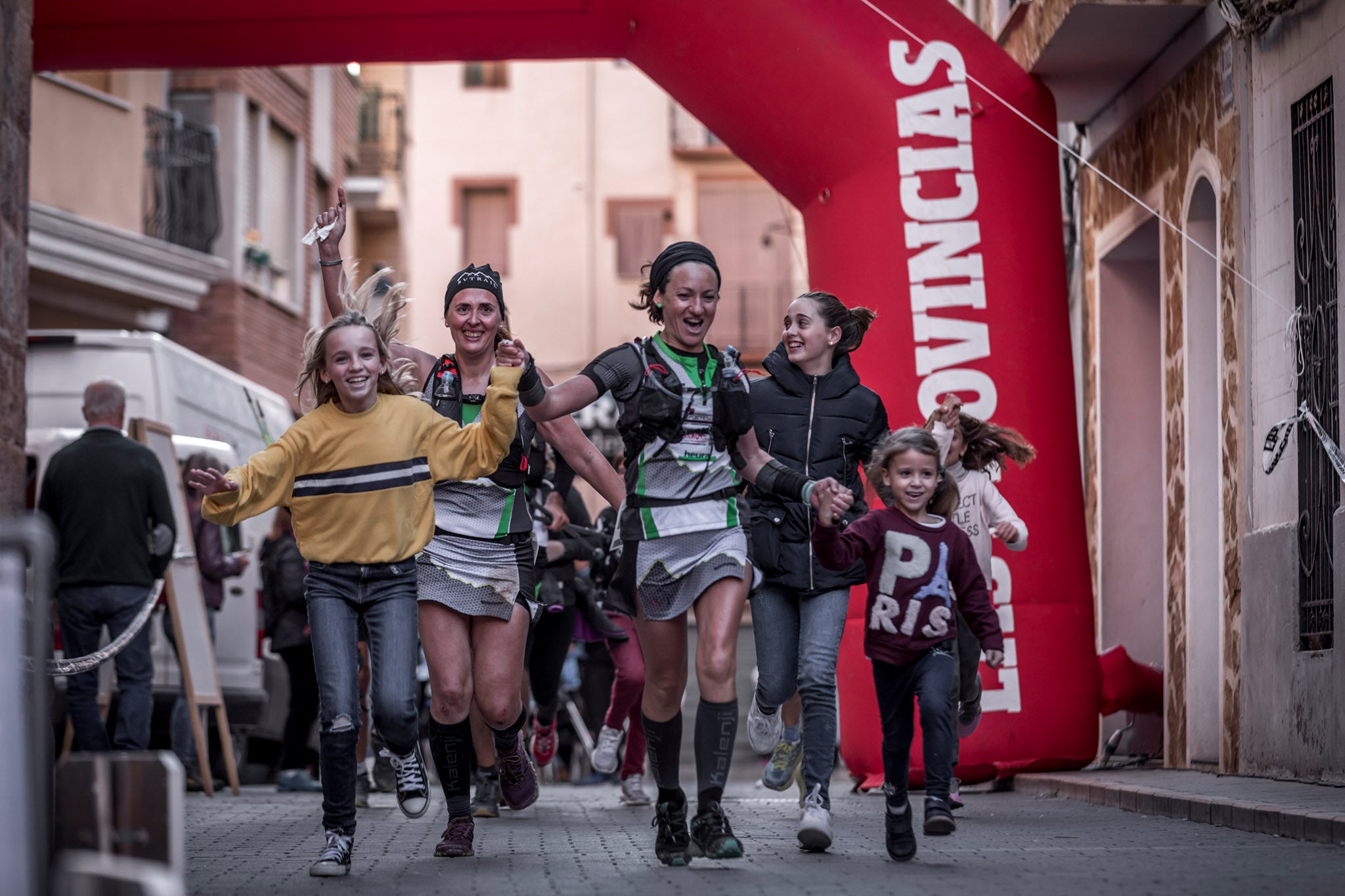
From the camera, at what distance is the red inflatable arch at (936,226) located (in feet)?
34.5

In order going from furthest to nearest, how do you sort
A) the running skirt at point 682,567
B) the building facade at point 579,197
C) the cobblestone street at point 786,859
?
1. the building facade at point 579,197
2. the running skirt at point 682,567
3. the cobblestone street at point 786,859

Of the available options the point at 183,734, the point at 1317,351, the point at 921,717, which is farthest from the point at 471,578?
the point at 183,734

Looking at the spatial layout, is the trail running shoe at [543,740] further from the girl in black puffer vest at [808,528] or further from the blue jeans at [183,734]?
the girl in black puffer vest at [808,528]

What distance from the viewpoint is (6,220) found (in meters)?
7.52

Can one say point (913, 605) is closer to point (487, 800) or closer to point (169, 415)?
point (487, 800)

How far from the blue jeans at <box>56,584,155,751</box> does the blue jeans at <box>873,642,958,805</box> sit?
17.2 feet

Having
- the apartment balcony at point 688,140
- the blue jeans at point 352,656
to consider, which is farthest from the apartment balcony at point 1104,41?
the apartment balcony at point 688,140

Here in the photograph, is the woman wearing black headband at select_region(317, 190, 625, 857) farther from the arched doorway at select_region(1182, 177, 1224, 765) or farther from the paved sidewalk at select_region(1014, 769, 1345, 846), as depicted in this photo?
the arched doorway at select_region(1182, 177, 1224, 765)

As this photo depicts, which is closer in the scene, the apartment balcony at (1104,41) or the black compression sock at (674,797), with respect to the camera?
the black compression sock at (674,797)

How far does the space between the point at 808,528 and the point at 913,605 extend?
2.08 feet

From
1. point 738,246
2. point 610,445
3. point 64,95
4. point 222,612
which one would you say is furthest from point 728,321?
point 222,612

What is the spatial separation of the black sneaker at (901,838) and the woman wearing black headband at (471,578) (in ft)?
4.86

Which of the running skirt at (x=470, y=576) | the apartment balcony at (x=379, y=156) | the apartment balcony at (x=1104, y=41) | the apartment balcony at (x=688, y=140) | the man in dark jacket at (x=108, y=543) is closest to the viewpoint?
the running skirt at (x=470, y=576)

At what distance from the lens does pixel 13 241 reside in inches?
298
